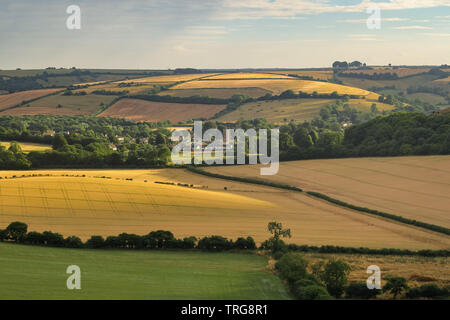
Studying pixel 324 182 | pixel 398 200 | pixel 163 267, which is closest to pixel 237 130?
pixel 324 182

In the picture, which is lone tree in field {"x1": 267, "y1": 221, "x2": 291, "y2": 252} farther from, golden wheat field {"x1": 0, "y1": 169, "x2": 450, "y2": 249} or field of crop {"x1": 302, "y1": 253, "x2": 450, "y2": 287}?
field of crop {"x1": 302, "y1": 253, "x2": 450, "y2": 287}

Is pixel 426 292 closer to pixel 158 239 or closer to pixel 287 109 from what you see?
pixel 158 239

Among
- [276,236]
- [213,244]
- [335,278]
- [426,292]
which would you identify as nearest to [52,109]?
[213,244]

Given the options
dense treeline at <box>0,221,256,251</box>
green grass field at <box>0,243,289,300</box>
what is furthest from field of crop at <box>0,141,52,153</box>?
green grass field at <box>0,243,289,300</box>

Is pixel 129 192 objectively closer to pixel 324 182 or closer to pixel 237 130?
pixel 324 182

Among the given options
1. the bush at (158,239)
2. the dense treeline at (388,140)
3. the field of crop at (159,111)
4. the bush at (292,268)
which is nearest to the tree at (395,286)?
the bush at (292,268)

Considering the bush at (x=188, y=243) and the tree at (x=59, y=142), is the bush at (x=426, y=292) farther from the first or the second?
the tree at (x=59, y=142)

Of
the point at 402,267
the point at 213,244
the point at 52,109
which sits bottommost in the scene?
the point at 402,267
